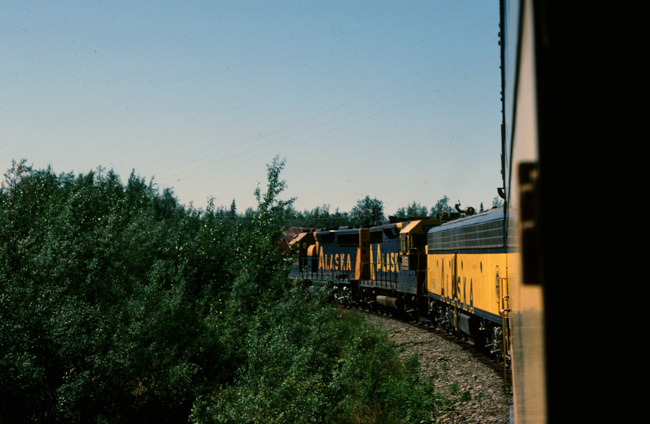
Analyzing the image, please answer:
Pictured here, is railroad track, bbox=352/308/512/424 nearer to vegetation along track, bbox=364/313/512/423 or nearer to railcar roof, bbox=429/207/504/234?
vegetation along track, bbox=364/313/512/423

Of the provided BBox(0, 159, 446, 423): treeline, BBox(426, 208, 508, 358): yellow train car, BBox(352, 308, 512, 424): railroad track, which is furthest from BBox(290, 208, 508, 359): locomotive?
BBox(0, 159, 446, 423): treeline

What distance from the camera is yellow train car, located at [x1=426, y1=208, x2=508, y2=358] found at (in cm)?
1166

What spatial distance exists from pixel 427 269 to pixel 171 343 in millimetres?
10092

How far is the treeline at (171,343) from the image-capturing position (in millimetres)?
13727

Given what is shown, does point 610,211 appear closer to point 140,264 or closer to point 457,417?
point 457,417

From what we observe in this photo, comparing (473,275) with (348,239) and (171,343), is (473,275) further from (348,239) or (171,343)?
(348,239)

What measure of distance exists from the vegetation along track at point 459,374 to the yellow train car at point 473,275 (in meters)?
0.59

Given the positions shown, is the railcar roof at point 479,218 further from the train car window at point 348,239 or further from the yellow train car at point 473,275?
the train car window at point 348,239

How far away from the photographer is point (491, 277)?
12172 millimetres

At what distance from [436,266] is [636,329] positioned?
18.6m

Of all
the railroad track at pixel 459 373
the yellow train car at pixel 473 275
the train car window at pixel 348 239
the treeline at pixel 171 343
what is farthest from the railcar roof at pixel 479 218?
the train car window at pixel 348 239

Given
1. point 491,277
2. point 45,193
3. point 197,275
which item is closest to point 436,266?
point 491,277

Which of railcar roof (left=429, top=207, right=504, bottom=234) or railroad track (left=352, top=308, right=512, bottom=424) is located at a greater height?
railcar roof (left=429, top=207, right=504, bottom=234)

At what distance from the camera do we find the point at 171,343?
19734mm
